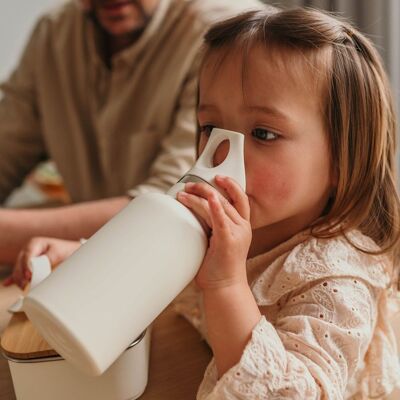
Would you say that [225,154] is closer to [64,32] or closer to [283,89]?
[283,89]

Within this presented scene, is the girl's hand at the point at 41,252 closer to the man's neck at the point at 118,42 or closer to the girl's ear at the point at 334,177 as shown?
the girl's ear at the point at 334,177

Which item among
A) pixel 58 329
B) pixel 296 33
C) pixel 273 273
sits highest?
pixel 296 33

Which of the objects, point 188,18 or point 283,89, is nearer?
point 283,89

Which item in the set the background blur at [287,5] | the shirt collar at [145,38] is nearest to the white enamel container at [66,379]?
the background blur at [287,5]

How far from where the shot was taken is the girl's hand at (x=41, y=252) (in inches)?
34.9

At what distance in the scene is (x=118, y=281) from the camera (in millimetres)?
514

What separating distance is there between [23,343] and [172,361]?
0.64 feet

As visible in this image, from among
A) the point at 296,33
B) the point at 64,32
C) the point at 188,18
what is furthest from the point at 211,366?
the point at 64,32

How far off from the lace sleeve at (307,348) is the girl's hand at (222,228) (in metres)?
0.06

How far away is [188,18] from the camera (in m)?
1.31

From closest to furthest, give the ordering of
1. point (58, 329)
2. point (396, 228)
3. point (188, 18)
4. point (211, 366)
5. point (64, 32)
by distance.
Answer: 1. point (58, 329)
2. point (211, 366)
3. point (396, 228)
4. point (188, 18)
5. point (64, 32)

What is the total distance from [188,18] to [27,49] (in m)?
0.50

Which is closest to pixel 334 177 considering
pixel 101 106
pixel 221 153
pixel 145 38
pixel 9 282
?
pixel 221 153

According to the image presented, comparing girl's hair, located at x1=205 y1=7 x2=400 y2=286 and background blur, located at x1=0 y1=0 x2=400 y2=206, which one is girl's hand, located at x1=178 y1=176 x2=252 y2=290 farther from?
background blur, located at x1=0 y1=0 x2=400 y2=206
